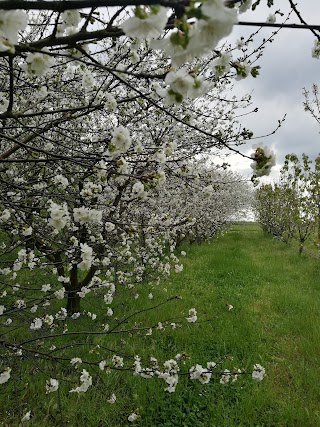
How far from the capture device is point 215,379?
4.11 meters

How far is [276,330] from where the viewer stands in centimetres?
557

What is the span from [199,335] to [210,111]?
4.53m

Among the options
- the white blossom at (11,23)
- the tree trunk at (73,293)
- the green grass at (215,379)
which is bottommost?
the green grass at (215,379)

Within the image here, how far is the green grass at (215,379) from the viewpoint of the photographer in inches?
136

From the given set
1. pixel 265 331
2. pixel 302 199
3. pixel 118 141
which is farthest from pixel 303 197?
pixel 118 141

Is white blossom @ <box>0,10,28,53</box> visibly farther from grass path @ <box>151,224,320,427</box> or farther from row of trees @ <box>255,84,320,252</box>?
row of trees @ <box>255,84,320,252</box>

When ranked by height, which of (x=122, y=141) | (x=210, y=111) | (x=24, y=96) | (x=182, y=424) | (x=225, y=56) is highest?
(x=210, y=111)

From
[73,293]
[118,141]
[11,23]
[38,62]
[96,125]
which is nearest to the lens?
[11,23]

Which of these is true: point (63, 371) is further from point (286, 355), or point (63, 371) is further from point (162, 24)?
point (162, 24)

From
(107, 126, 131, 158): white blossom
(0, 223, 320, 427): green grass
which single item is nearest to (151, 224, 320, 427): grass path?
(0, 223, 320, 427): green grass

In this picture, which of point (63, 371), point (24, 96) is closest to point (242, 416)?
point (63, 371)

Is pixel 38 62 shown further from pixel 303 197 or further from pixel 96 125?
pixel 303 197

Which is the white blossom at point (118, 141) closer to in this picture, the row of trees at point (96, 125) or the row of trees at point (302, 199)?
the row of trees at point (96, 125)

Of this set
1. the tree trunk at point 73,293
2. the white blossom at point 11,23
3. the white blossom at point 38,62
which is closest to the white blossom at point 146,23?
the white blossom at point 11,23
